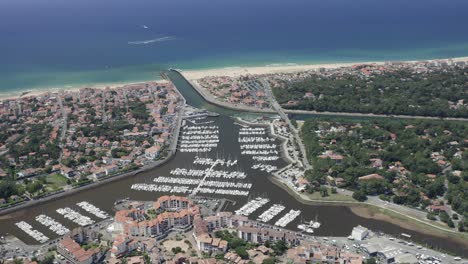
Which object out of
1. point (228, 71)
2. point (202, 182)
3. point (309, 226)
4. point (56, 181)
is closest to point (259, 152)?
point (202, 182)

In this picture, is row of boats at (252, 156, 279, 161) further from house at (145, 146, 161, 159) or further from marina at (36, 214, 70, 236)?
marina at (36, 214, 70, 236)

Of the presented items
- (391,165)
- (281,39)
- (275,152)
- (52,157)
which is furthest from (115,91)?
(281,39)

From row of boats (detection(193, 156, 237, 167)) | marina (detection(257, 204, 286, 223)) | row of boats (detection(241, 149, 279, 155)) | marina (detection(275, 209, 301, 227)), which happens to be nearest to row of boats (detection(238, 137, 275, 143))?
row of boats (detection(241, 149, 279, 155))

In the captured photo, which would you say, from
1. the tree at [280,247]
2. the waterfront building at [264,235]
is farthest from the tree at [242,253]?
the tree at [280,247]

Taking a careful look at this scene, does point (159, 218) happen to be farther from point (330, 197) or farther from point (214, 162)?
point (330, 197)

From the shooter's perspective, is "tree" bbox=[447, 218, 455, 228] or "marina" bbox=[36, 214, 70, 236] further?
"marina" bbox=[36, 214, 70, 236]
